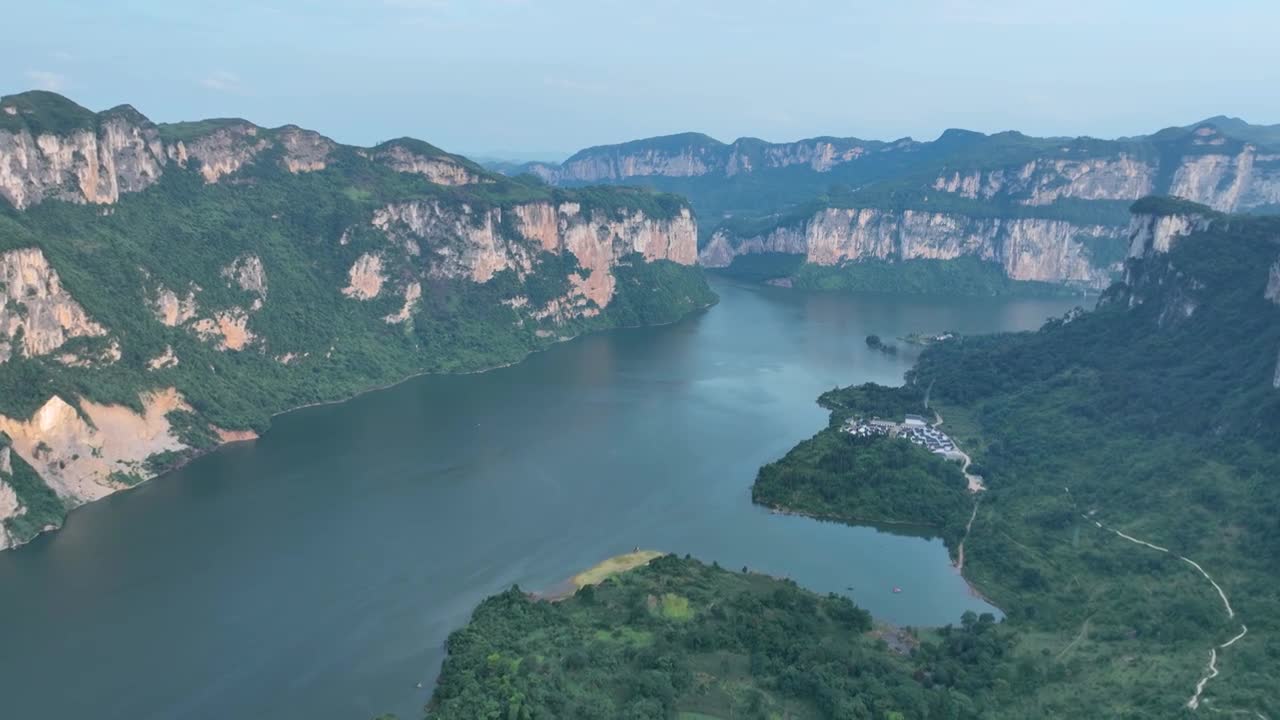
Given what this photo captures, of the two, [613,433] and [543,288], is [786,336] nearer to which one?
[543,288]

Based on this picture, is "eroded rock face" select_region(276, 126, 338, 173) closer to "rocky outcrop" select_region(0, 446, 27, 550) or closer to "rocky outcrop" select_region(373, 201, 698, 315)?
"rocky outcrop" select_region(373, 201, 698, 315)

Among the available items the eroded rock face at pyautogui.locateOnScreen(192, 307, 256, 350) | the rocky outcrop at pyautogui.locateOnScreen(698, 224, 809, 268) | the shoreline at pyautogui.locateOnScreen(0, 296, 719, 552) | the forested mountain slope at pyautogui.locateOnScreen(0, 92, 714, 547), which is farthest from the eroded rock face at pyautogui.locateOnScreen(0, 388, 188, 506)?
the rocky outcrop at pyautogui.locateOnScreen(698, 224, 809, 268)

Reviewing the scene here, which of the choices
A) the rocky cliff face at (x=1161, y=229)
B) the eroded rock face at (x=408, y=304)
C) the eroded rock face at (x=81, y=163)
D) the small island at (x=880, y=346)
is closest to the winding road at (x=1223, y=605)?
the rocky cliff face at (x=1161, y=229)

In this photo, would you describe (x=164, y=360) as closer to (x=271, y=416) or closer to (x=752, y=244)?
(x=271, y=416)

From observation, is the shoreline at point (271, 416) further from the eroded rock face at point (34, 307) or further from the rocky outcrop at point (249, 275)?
the rocky outcrop at point (249, 275)

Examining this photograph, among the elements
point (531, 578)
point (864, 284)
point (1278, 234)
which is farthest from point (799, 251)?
point (531, 578)

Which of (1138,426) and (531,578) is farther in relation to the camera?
(1138,426)
